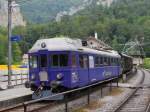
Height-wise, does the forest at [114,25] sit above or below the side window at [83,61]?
above

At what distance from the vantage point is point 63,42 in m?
23.0

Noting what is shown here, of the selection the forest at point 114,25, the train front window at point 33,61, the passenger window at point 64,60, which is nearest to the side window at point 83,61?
the passenger window at point 64,60

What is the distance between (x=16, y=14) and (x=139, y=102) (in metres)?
179

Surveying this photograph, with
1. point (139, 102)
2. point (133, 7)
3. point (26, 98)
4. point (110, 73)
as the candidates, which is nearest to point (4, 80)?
point (110, 73)

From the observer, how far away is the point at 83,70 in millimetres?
24938

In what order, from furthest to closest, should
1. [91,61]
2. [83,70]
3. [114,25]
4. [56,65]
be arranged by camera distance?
[114,25] → [91,61] → [83,70] → [56,65]

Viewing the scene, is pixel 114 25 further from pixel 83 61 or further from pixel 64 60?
pixel 64 60

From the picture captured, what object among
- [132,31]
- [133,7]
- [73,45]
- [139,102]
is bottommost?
[139,102]

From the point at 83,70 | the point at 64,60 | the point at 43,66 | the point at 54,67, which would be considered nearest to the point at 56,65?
the point at 54,67

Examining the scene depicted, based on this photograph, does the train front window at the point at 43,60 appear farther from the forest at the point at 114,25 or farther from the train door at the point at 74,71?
the forest at the point at 114,25

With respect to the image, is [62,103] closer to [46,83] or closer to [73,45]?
[46,83]

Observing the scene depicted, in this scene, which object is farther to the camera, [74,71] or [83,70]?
[83,70]

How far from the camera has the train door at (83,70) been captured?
2431 cm

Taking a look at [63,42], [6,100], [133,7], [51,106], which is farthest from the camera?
[133,7]
